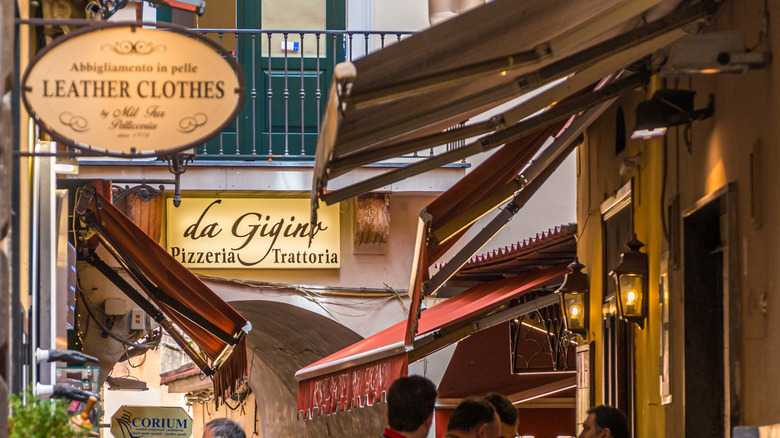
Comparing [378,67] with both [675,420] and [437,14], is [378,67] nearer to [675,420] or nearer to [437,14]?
[675,420]

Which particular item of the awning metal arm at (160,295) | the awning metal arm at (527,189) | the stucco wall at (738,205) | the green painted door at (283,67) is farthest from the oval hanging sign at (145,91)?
the green painted door at (283,67)

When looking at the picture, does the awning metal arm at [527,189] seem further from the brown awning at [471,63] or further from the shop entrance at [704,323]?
the brown awning at [471,63]

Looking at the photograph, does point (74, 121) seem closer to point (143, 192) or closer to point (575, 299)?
point (575, 299)

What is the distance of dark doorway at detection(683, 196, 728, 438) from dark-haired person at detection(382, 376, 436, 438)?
1.84 meters

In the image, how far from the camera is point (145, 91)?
4.87 metres

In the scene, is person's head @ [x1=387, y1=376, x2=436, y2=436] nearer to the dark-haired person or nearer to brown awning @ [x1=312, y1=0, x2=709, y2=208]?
the dark-haired person

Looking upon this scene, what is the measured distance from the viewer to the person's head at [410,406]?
5.16 metres

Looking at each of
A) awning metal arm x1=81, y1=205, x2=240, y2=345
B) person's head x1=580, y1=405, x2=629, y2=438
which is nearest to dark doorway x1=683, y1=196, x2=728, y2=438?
person's head x1=580, y1=405, x2=629, y2=438

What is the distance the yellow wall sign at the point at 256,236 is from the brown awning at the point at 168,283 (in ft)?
6.28

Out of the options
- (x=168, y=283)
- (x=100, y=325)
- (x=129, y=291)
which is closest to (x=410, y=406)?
(x=168, y=283)

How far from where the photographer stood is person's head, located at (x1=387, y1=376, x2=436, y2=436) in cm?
516

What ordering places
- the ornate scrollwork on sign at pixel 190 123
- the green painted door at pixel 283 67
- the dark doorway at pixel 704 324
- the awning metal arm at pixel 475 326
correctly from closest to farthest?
1. the ornate scrollwork on sign at pixel 190 123
2. the dark doorway at pixel 704 324
3. the awning metal arm at pixel 475 326
4. the green painted door at pixel 283 67

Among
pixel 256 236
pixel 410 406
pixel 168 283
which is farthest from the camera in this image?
pixel 256 236

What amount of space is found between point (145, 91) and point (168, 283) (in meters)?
5.17
